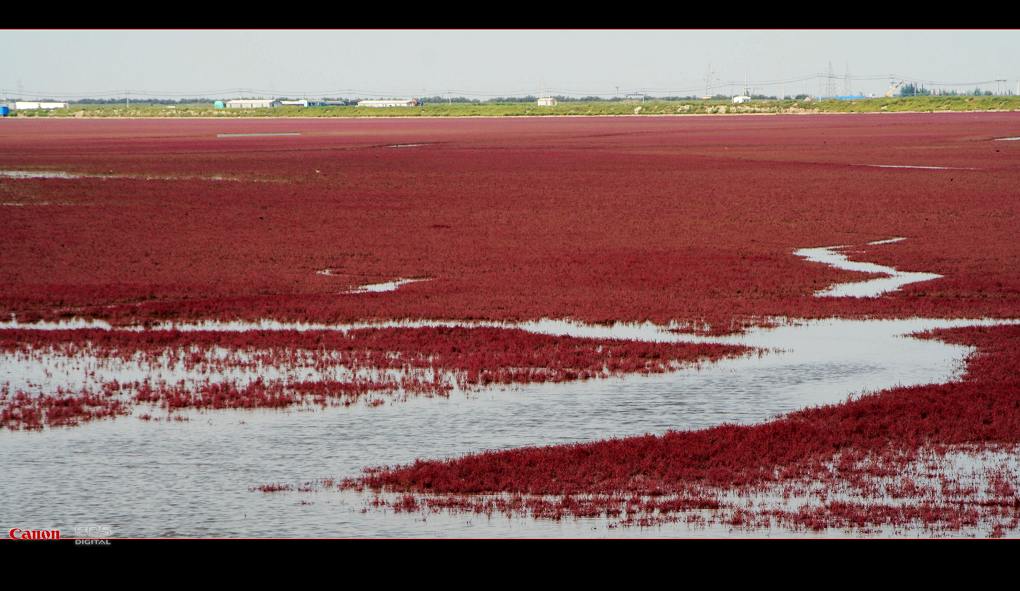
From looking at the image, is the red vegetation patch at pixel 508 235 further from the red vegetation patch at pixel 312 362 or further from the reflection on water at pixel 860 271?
the red vegetation patch at pixel 312 362

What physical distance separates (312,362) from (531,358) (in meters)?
3.90

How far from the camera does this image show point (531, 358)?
2159cm

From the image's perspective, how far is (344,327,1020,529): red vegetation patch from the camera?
1279cm

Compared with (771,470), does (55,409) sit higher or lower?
higher

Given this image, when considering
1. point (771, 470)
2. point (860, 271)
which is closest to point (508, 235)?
point (860, 271)

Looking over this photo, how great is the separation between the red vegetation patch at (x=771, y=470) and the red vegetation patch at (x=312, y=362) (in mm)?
4323

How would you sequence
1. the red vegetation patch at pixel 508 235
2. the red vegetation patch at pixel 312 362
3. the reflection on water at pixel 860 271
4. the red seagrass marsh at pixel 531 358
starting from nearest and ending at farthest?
the red seagrass marsh at pixel 531 358
the red vegetation patch at pixel 312 362
the red vegetation patch at pixel 508 235
the reflection on water at pixel 860 271

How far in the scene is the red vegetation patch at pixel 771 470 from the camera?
12789 mm

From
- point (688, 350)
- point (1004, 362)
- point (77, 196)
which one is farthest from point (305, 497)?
point (77, 196)

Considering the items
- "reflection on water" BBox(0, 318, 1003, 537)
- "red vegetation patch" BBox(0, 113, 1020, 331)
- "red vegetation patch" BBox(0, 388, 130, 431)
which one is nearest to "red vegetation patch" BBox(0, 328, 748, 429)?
"red vegetation patch" BBox(0, 388, 130, 431)

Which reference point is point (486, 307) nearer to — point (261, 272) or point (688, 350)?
point (688, 350)

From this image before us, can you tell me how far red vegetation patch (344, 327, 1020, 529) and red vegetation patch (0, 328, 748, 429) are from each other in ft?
14.2

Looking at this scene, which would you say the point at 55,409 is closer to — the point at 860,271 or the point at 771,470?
the point at 771,470

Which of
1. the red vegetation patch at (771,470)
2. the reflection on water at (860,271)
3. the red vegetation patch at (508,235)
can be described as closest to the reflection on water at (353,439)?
the red vegetation patch at (771,470)
